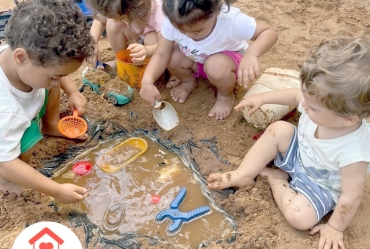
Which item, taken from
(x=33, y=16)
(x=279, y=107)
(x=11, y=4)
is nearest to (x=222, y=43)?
(x=279, y=107)

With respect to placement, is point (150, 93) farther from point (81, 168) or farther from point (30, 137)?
point (30, 137)

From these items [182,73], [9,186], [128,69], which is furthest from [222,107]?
[9,186]

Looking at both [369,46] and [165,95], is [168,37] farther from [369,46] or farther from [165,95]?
[369,46]

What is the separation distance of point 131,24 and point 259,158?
0.91 m

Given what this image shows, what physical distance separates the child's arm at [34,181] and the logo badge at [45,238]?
29 centimetres

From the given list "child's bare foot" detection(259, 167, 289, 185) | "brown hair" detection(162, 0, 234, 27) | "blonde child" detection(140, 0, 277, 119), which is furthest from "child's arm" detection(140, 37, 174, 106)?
"child's bare foot" detection(259, 167, 289, 185)

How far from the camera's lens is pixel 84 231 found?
4.89 feet

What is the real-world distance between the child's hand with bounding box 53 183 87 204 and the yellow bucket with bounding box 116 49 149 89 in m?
0.76

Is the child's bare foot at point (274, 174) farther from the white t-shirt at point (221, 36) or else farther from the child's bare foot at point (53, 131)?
the child's bare foot at point (53, 131)

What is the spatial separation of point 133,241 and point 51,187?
342 millimetres

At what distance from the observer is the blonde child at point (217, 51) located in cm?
173

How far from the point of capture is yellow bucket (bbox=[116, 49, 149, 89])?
2031mm

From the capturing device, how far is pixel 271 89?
6.10 ft

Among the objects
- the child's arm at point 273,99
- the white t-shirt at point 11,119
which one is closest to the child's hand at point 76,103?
the white t-shirt at point 11,119
